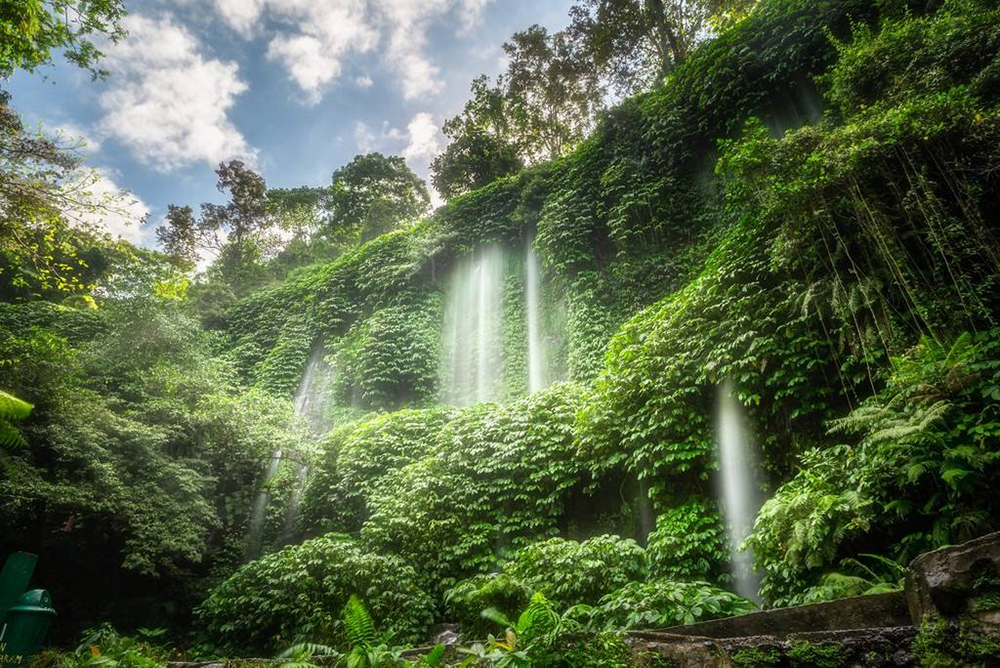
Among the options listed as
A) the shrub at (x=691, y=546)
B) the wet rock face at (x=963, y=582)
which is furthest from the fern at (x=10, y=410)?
the shrub at (x=691, y=546)

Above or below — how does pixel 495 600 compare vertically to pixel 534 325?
below

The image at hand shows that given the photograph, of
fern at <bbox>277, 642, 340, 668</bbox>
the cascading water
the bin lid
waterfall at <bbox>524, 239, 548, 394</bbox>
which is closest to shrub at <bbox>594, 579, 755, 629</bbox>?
fern at <bbox>277, 642, 340, 668</bbox>

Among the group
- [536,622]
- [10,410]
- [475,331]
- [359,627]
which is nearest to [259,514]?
[475,331]

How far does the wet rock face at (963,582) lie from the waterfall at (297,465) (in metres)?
12.4

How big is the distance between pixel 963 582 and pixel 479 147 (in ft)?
72.8

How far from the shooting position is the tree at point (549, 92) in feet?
72.3

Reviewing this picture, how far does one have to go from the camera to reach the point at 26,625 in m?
6.07

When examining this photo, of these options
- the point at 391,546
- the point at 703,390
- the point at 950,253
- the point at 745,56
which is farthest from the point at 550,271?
the point at 950,253

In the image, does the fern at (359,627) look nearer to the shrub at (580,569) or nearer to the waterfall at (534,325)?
the shrub at (580,569)

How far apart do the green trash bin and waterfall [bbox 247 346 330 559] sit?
5207 millimetres

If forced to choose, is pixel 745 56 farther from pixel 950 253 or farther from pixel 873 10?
pixel 950 253

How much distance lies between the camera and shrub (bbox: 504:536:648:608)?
595cm

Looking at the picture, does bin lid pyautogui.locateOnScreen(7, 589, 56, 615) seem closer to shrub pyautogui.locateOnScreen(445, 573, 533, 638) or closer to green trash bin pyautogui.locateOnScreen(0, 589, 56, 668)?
green trash bin pyautogui.locateOnScreen(0, 589, 56, 668)

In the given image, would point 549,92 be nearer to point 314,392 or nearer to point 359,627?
point 314,392
